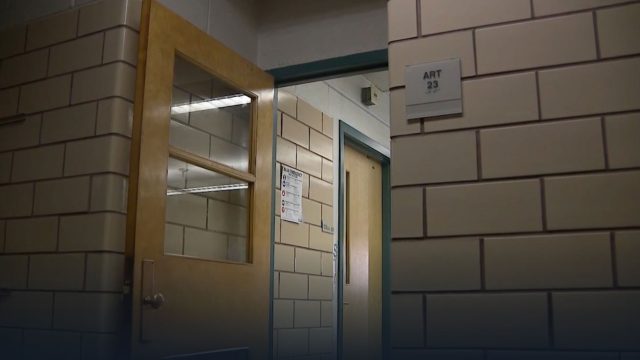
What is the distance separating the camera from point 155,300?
77.0 inches

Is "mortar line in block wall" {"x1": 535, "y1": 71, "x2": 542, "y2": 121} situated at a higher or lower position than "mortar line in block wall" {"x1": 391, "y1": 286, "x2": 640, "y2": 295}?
higher

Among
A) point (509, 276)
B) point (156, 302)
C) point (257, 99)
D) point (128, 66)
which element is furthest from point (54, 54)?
point (509, 276)

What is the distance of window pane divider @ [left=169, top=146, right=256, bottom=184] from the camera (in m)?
2.20

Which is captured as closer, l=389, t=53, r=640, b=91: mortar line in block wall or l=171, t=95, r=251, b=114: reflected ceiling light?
l=389, t=53, r=640, b=91: mortar line in block wall

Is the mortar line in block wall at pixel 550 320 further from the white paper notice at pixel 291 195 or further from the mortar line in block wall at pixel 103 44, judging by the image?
the white paper notice at pixel 291 195

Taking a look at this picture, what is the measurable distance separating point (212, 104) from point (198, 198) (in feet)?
1.28

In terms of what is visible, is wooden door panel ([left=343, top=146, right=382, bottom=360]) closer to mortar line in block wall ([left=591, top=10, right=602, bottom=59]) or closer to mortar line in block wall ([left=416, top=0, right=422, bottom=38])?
mortar line in block wall ([left=416, top=0, right=422, bottom=38])

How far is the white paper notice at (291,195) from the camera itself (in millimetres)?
3057

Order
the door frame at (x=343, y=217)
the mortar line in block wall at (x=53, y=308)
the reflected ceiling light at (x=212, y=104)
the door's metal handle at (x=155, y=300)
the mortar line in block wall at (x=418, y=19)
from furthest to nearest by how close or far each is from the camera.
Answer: the door frame at (x=343, y=217) → the reflected ceiling light at (x=212, y=104) → the mortar line in block wall at (x=53, y=308) → the door's metal handle at (x=155, y=300) → the mortar line in block wall at (x=418, y=19)

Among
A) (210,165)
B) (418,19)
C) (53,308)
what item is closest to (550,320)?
(418,19)

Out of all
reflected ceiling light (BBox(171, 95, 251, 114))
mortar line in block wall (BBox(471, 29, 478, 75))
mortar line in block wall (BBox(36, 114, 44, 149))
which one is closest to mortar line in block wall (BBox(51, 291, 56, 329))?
mortar line in block wall (BBox(36, 114, 44, 149))

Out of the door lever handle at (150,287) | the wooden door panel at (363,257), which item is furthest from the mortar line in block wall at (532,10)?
the wooden door panel at (363,257)

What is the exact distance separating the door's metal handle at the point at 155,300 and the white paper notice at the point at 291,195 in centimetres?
111

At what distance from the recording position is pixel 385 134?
4.50m
